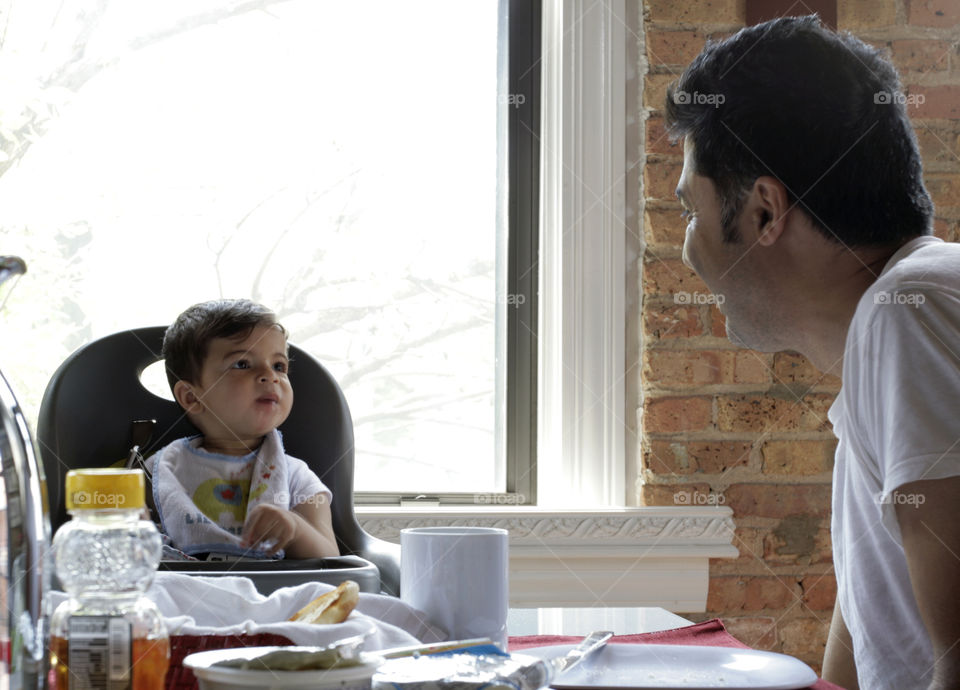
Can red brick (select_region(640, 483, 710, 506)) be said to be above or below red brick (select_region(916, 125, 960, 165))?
below

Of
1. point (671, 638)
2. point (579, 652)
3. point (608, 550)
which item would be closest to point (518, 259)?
point (608, 550)

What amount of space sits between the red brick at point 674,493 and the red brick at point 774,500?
50 millimetres

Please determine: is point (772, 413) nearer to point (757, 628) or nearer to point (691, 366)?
point (691, 366)

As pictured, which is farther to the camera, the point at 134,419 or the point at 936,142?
the point at 936,142

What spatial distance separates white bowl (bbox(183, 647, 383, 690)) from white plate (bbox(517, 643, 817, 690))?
0.17 metres

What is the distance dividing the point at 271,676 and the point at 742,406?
5.38 feet

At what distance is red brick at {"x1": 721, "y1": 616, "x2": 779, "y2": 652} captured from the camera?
2.01m

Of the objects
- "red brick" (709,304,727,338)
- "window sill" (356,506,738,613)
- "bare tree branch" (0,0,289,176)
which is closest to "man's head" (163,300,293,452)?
"window sill" (356,506,738,613)

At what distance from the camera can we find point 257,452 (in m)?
1.49

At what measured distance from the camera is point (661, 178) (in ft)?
6.68

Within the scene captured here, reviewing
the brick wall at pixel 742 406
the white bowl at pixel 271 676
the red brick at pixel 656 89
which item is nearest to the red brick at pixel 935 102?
the brick wall at pixel 742 406

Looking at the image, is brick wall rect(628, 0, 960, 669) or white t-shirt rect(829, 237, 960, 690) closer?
white t-shirt rect(829, 237, 960, 690)

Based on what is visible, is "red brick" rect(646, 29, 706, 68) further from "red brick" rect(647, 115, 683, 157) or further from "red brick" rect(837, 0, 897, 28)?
"red brick" rect(837, 0, 897, 28)

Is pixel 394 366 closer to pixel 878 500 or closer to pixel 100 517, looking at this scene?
pixel 878 500
